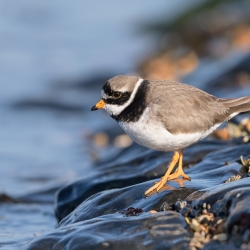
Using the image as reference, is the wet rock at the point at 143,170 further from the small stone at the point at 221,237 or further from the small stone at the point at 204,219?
the small stone at the point at 221,237

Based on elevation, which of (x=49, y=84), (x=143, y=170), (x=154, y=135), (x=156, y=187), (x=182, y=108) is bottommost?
(x=156, y=187)

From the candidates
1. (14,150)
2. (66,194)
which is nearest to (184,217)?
(66,194)

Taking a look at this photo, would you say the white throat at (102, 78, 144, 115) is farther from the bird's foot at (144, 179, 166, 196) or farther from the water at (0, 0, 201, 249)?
the water at (0, 0, 201, 249)

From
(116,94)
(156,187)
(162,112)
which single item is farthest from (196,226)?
(116,94)

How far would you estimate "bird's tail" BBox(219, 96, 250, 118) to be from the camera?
841 cm

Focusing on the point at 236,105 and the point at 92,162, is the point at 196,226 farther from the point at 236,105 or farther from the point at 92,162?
the point at 92,162

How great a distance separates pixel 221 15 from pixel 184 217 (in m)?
18.1

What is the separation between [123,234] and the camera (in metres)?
6.07

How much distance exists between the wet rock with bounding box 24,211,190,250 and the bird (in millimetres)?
1269

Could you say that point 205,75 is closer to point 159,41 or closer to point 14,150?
point 14,150

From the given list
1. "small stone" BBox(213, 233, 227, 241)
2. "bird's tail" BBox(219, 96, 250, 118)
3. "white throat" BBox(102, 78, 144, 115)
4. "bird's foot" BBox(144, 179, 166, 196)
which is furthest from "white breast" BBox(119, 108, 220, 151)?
"small stone" BBox(213, 233, 227, 241)

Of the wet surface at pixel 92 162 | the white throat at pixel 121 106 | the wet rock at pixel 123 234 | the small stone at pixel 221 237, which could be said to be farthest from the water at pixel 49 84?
the small stone at pixel 221 237

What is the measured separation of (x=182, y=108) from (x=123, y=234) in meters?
2.36

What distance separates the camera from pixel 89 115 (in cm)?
1784
